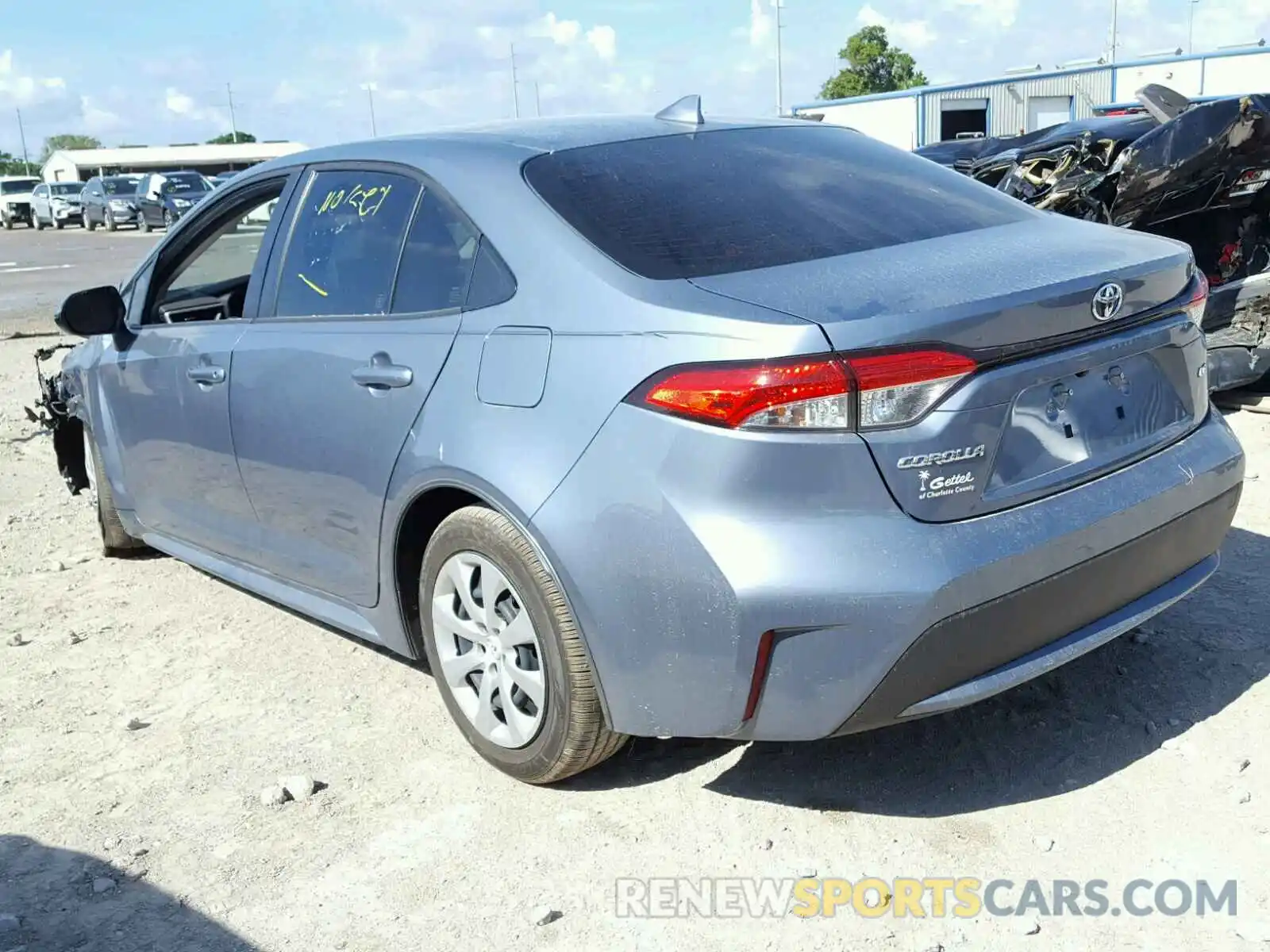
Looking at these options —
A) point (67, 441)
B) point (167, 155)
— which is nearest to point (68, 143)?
point (167, 155)

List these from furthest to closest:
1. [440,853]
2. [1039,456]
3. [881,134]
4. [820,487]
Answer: [881,134] → [440,853] → [1039,456] → [820,487]

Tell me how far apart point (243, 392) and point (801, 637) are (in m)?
2.15

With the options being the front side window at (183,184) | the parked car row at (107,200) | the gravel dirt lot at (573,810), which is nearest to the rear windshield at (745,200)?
the gravel dirt lot at (573,810)

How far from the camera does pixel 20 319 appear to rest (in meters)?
15.4

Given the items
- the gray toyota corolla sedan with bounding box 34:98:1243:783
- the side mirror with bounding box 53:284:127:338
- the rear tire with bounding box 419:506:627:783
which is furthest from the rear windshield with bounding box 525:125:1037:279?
the side mirror with bounding box 53:284:127:338

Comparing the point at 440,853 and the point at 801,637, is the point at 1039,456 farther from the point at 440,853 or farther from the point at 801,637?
the point at 440,853

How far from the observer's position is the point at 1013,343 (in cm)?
277

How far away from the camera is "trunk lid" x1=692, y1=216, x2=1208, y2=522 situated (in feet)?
8.79

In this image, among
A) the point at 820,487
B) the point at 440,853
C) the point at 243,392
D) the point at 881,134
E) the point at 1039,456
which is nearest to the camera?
the point at 820,487

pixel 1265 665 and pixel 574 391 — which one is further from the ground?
pixel 574 391

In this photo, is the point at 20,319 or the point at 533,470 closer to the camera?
the point at 533,470

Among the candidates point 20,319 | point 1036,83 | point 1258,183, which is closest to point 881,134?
point 1036,83

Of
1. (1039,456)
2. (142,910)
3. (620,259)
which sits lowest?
(142,910)

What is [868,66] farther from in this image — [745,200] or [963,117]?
[745,200]
